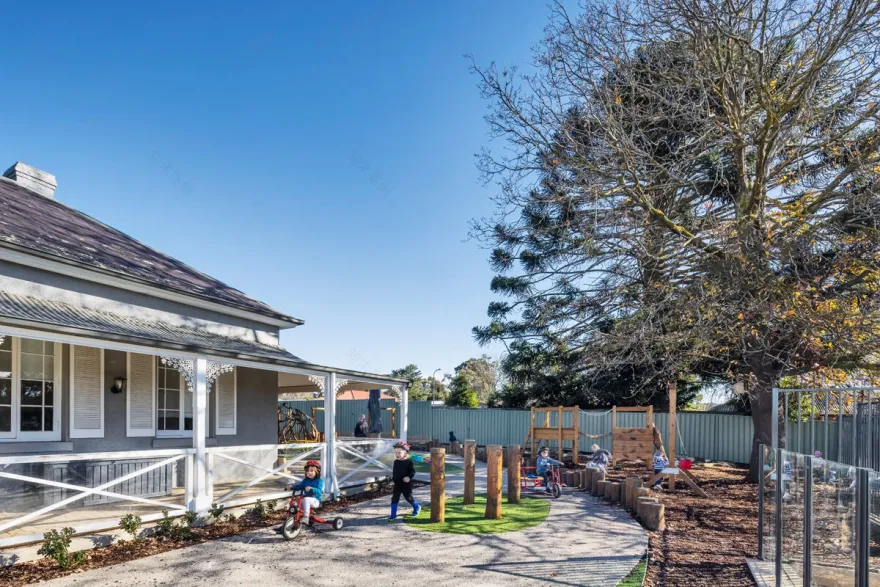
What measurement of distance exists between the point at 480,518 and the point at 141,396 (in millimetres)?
6953

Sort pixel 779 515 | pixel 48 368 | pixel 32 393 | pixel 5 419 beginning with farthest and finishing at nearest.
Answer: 1. pixel 48 368
2. pixel 32 393
3. pixel 5 419
4. pixel 779 515

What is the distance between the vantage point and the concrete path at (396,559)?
6953 mm

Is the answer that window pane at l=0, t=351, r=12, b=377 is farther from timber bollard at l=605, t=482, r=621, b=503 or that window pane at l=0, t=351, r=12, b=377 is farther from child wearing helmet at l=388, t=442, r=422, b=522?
timber bollard at l=605, t=482, r=621, b=503

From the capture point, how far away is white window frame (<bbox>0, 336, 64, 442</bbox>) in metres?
10.0

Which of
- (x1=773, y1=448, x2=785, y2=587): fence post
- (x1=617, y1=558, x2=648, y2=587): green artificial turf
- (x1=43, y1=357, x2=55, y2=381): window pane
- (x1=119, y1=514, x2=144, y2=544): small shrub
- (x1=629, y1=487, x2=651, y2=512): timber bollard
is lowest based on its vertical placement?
(x1=629, y1=487, x2=651, y2=512): timber bollard

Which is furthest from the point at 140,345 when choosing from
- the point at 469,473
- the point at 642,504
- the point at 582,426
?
the point at 582,426

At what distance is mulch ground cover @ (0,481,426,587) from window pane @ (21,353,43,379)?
12.6 ft

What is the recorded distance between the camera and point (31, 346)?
34.0 ft

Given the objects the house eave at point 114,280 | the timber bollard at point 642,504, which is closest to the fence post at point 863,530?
the timber bollard at point 642,504

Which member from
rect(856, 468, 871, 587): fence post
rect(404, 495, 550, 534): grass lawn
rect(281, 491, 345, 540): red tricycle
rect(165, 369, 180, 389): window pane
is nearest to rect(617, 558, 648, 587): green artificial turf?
rect(404, 495, 550, 534): grass lawn

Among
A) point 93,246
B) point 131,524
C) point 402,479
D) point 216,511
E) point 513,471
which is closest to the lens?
point 131,524

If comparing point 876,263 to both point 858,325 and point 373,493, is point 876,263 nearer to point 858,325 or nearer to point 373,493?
point 858,325

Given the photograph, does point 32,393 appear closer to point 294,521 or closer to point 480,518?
point 294,521

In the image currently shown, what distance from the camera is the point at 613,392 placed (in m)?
22.8
